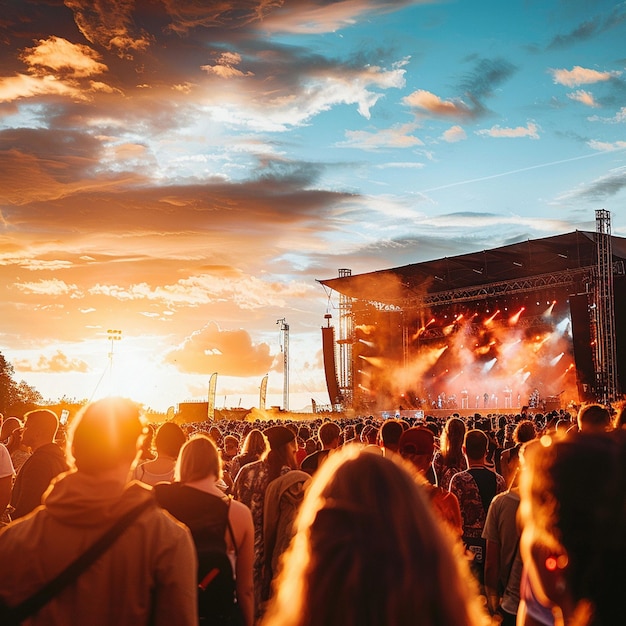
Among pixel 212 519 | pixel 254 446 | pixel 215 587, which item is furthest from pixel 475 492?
pixel 215 587

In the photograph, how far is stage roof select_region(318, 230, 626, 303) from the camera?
33406mm

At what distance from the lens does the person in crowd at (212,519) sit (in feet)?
12.5

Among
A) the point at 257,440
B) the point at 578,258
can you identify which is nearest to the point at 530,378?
the point at 578,258

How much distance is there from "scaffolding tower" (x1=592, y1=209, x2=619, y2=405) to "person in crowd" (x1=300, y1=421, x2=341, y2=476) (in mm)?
23871

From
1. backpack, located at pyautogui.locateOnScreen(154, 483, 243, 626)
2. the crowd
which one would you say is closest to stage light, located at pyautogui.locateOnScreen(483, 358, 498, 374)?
the crowd

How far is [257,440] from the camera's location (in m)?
6.32

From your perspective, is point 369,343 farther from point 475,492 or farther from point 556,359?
point 475,492

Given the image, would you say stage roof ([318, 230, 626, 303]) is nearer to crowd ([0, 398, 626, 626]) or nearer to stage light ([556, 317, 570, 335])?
stage light ([556, 317, 570, 335])

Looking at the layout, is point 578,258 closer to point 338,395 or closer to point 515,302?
point 515,302

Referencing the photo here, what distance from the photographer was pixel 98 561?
2586 millimetres

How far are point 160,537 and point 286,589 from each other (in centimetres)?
95

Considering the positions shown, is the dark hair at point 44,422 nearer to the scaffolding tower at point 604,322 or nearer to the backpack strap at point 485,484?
the backpack strap at point 485,484

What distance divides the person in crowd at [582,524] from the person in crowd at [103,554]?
1296mm

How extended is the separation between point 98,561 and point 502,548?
9.11ft
